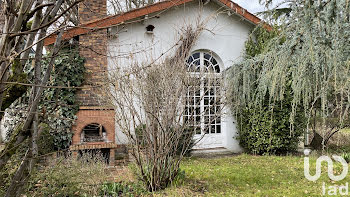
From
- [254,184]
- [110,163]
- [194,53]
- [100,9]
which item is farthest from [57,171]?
[194,53]

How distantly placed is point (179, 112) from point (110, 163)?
8.48 ft

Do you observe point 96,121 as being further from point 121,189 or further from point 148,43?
point 148,43

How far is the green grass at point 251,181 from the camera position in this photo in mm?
3896

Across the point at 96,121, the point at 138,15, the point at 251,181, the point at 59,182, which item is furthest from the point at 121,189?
the point at 138,15

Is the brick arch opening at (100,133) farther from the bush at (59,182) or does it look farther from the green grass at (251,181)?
the bush at (59,182)

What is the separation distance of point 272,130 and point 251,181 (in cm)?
303

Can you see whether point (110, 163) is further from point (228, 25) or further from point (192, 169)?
point (228, 25)

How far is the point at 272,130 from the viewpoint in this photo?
283 inches

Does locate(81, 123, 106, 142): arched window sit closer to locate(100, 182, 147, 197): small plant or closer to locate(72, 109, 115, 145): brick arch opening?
locate(72, 109, 115, 145): brick arch opening

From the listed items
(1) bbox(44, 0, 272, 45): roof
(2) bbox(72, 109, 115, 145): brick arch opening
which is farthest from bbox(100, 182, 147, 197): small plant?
(1) bbox(44, 0, 272, 45): roof

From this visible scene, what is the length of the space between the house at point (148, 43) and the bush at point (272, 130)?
826 mm

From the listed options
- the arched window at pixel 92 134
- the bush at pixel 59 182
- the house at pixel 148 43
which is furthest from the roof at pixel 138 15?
the bush at pixel 59 182

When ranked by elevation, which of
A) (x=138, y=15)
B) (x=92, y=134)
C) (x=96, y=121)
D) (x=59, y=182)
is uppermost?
(x=138, y=15)

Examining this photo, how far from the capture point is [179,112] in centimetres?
417
